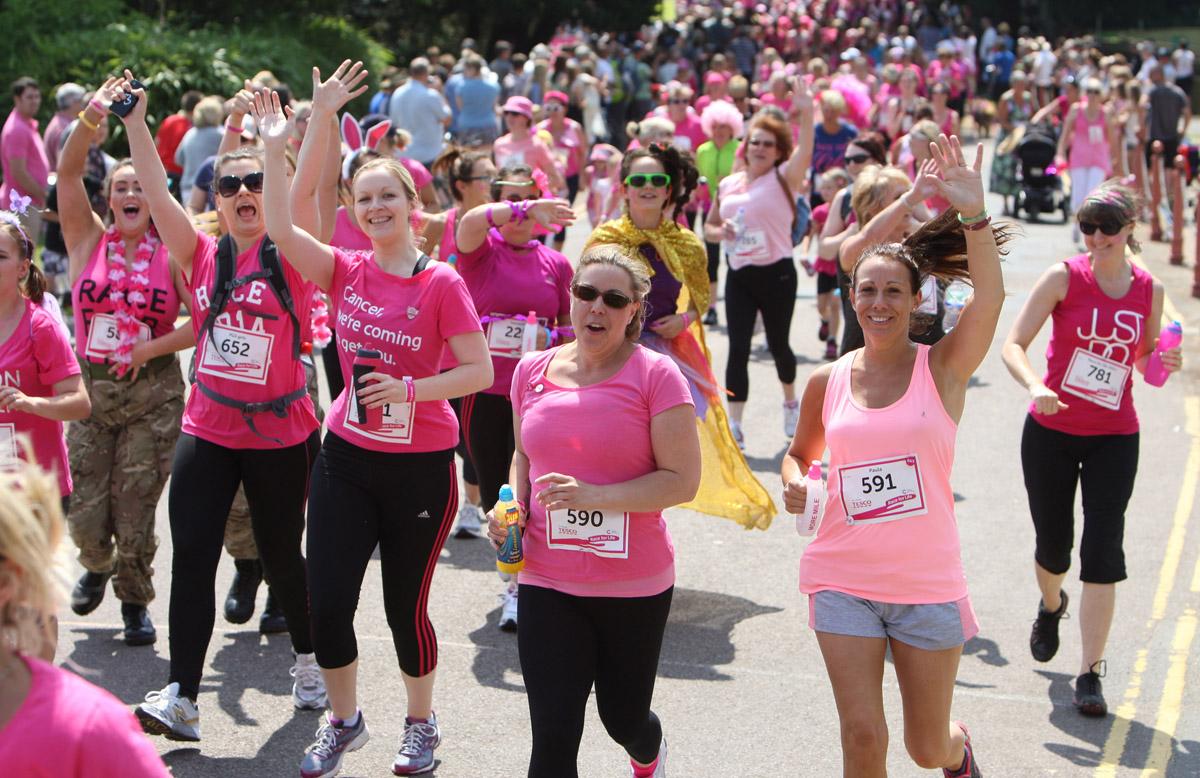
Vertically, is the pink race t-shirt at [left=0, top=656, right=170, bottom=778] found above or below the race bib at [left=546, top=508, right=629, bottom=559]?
above

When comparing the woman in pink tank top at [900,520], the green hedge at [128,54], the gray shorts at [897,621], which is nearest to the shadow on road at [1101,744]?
the woman in pink tank top at [900,520]

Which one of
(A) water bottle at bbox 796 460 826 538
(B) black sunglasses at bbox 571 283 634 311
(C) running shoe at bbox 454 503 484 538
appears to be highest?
(B) black sunglasses at bbox 571 283 634 311

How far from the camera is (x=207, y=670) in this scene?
622cm

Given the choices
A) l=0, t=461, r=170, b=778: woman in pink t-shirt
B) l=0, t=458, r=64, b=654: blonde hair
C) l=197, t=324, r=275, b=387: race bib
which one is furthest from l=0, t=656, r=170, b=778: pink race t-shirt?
l=197, t=324, r=275, b=387: race bib

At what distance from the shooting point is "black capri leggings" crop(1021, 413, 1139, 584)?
234 inches

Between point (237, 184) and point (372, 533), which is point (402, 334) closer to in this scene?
point (372, 533)

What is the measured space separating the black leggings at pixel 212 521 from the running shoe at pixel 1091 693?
3.01 meters

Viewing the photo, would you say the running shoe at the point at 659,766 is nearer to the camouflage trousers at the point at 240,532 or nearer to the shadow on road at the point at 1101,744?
the shadow on road at the point at 1101,744

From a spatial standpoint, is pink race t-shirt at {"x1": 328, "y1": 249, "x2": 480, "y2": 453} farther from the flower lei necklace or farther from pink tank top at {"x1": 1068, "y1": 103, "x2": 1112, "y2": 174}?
pink tank top at {"x1": 1068, "y1": 103, "x2": 1112, "y2": 174}

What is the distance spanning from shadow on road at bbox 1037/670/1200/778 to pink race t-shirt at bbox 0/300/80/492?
3.77 m

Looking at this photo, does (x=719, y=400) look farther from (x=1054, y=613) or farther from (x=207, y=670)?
(x=207, y=670)

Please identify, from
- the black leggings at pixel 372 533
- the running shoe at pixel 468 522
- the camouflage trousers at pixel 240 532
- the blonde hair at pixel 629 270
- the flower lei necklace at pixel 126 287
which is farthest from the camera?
the running shoe at pixel 468 522

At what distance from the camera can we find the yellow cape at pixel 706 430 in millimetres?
7289

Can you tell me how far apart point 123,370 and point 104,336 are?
161 mm
